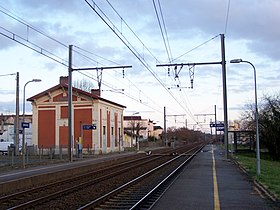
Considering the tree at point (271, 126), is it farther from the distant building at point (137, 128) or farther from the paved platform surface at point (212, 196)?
the distant building at point (137, 128)

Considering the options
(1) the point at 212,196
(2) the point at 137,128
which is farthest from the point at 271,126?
(2) the point at 137,128

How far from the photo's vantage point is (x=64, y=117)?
195 ft

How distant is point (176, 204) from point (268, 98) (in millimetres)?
42263

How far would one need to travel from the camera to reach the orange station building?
58469mm

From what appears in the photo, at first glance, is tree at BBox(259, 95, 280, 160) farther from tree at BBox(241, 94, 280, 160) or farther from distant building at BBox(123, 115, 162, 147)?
→ distant building at BBox(123, 115, 162, 147)

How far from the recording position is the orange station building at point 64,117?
192ft

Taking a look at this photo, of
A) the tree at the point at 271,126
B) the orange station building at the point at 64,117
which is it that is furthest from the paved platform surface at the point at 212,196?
the orange station building at the point at 64,117

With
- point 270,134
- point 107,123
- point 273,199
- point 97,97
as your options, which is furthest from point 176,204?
point 107,123

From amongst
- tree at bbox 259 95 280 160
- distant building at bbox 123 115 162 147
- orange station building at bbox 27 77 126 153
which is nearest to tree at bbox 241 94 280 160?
tree at bbox 259 95 280 160

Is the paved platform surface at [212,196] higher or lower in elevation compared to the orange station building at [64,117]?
lower

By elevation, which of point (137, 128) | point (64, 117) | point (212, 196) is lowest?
point (212, 196)

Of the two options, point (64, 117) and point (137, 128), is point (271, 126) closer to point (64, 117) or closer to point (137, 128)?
point (64, 117)

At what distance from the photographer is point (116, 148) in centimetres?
6894

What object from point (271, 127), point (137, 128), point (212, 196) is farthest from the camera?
point (137, 128)
